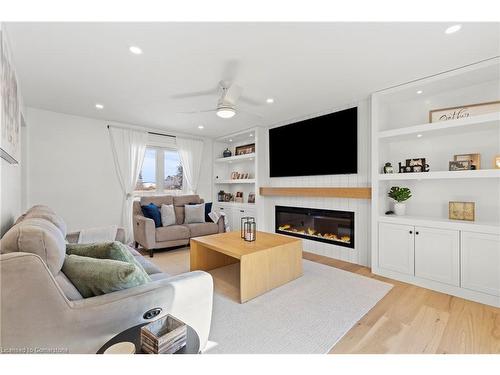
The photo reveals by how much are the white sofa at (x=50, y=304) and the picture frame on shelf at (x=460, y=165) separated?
312 centimetres

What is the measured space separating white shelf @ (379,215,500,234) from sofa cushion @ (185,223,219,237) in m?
2.79

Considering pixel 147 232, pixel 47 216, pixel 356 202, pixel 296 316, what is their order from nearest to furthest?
pixel 47 216
pixel 296 316
pixel 356 202
pixel 147 232

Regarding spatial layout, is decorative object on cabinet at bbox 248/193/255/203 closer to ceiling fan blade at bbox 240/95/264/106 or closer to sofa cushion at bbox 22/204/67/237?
ceiling fan blade at bbox 240/95/264/106

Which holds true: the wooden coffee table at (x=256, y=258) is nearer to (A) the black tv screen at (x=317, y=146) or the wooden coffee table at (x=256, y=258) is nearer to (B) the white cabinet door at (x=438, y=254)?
(B) the white cabinet door at (x=438, y=254)

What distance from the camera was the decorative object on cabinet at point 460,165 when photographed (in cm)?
249

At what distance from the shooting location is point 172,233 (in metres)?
3.83

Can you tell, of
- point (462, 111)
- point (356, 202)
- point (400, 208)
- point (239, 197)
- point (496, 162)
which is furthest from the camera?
point (239, 197)

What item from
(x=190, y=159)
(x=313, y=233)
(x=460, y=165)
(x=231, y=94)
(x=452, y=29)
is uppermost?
(x=452, y=29)

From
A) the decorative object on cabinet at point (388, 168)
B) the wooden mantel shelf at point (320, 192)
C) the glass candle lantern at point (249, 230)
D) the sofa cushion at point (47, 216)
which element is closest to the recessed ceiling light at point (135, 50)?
the sofa cushion at point (47, 216)

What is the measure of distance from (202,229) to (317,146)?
99.0 inches

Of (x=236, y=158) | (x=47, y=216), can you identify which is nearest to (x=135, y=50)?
(x=47, y=216)

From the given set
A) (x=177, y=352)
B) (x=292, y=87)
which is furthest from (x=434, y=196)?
(x=177, y=352)

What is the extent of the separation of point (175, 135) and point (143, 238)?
2.46m

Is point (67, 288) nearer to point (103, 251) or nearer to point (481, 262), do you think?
point (103, 251)
